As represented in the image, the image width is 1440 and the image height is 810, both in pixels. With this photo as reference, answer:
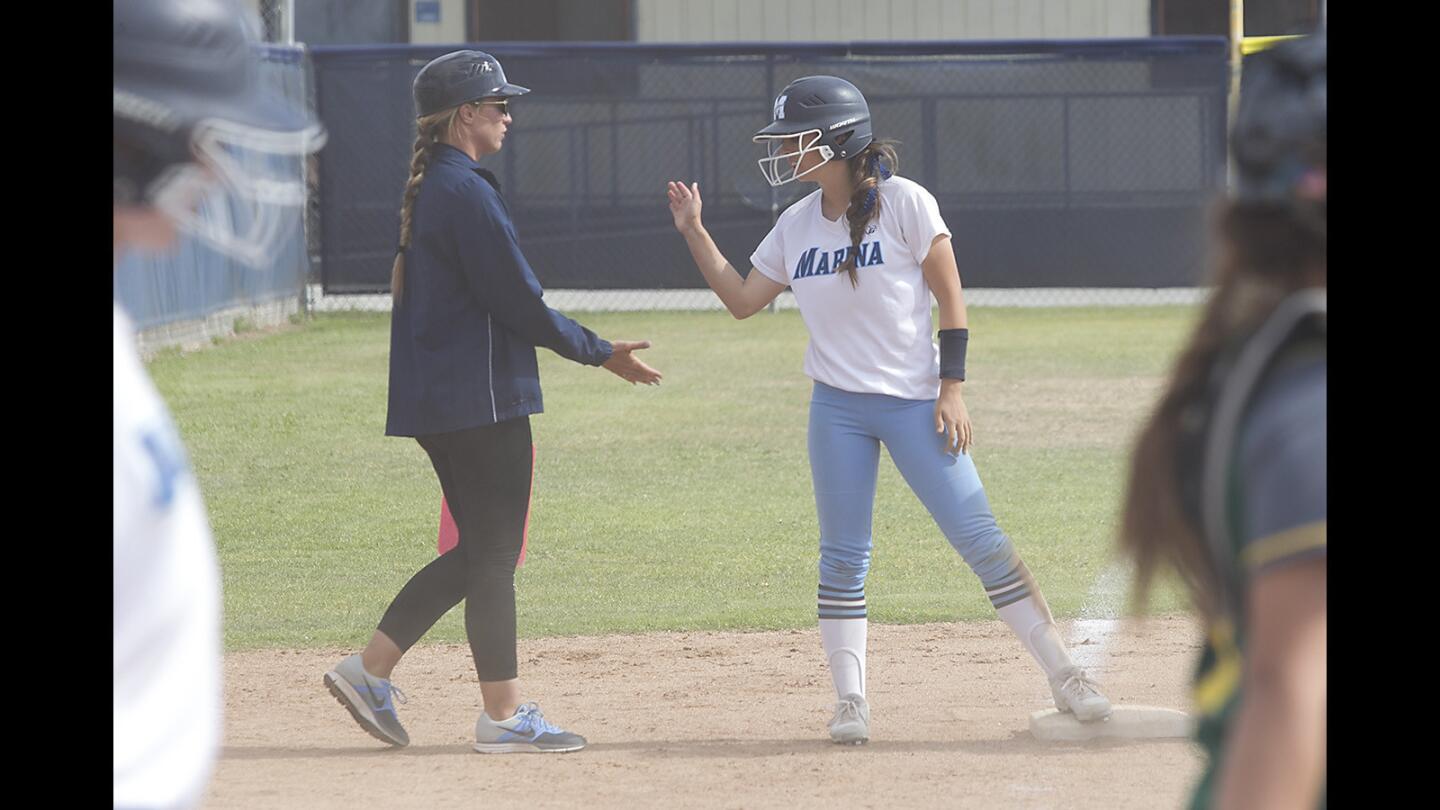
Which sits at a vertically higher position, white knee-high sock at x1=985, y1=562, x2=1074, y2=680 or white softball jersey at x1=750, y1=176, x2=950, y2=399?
white softball jersey at x1=750, y1=176, x2=950, y2=399

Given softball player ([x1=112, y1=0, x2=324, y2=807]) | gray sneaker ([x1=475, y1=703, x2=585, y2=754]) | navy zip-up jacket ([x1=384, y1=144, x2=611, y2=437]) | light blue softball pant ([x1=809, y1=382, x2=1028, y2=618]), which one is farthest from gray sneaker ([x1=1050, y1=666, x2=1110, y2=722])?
softball player ([x1=112, y1=0, x2=324, y2=807])

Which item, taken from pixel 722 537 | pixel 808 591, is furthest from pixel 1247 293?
pixel 722 537

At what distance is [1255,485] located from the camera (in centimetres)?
162

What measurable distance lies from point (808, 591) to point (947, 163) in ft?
37.0

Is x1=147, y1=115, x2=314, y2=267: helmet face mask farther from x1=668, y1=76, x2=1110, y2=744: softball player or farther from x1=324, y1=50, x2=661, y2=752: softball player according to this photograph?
x1=668, y1=76, x2=1110, y2=744: softball player

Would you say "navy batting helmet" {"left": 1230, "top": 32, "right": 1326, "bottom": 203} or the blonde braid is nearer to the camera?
"navy batting helmet" {"left": 1230, "top": 32, "right": 1326, "bottom": 203}

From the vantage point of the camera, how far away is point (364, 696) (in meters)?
5.37

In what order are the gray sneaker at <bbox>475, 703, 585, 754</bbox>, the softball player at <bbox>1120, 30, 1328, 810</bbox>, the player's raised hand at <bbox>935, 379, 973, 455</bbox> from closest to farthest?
1. the softball player at <bbox>1120, 30, 1328, 810</bbox>
2. the player's raised hand at <bbox>935, 379, 973, 455</bbox>
3. the gray sneaker at <bbox>475, 703, 585, 754</bbox>

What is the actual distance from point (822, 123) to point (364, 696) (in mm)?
2150

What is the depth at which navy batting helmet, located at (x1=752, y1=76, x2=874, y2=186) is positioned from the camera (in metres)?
5.35

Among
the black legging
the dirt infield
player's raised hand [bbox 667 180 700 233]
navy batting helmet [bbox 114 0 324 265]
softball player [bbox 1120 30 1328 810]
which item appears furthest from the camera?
player's raised hand [bbox 667 180 700 233]

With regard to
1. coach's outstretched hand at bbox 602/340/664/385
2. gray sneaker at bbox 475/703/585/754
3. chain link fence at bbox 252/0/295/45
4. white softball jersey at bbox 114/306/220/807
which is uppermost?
chain link fence at bbox 252/0/295/45

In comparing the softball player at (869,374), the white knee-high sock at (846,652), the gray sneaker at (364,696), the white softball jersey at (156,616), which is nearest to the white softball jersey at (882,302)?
the softball player at (869,374)

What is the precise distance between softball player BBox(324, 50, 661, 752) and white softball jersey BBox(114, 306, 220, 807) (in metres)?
3.30
